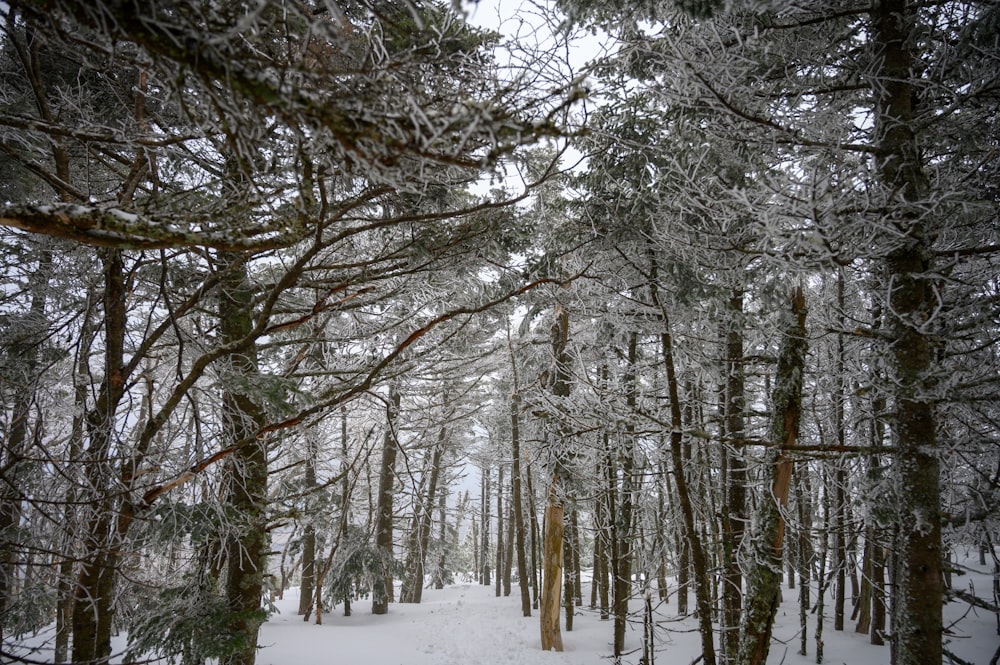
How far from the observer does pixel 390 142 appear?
→ 1275mm

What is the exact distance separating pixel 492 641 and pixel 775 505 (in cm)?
1072

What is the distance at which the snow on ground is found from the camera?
10008 millimetres

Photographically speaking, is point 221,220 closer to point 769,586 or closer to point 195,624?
point 195,624

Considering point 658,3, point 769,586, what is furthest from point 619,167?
point 769,586

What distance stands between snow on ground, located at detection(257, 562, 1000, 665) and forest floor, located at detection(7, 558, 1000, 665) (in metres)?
0.02

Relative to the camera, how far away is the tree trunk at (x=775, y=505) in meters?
4.02

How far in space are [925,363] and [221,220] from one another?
16.1 ft

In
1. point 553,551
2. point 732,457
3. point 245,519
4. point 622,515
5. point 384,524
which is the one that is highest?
point 732,457

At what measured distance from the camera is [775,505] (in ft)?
13.7

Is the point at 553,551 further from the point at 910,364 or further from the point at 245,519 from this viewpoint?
the point at 910,364

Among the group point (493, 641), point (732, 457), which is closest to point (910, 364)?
point (732, 457)

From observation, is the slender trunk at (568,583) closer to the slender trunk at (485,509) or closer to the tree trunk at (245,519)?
the slender trunk at (485,509)

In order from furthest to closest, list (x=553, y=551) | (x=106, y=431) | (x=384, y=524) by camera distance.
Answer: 1. (x=384, y=524)
2. (x=553, y=551)
3. (x=106, y=431)

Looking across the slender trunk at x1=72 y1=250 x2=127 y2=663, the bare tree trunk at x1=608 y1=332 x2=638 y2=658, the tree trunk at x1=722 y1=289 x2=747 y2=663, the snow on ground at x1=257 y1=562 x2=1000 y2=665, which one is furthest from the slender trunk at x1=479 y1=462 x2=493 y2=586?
the slender trunk at x1=72 y1=250 x2=127 y2=663
